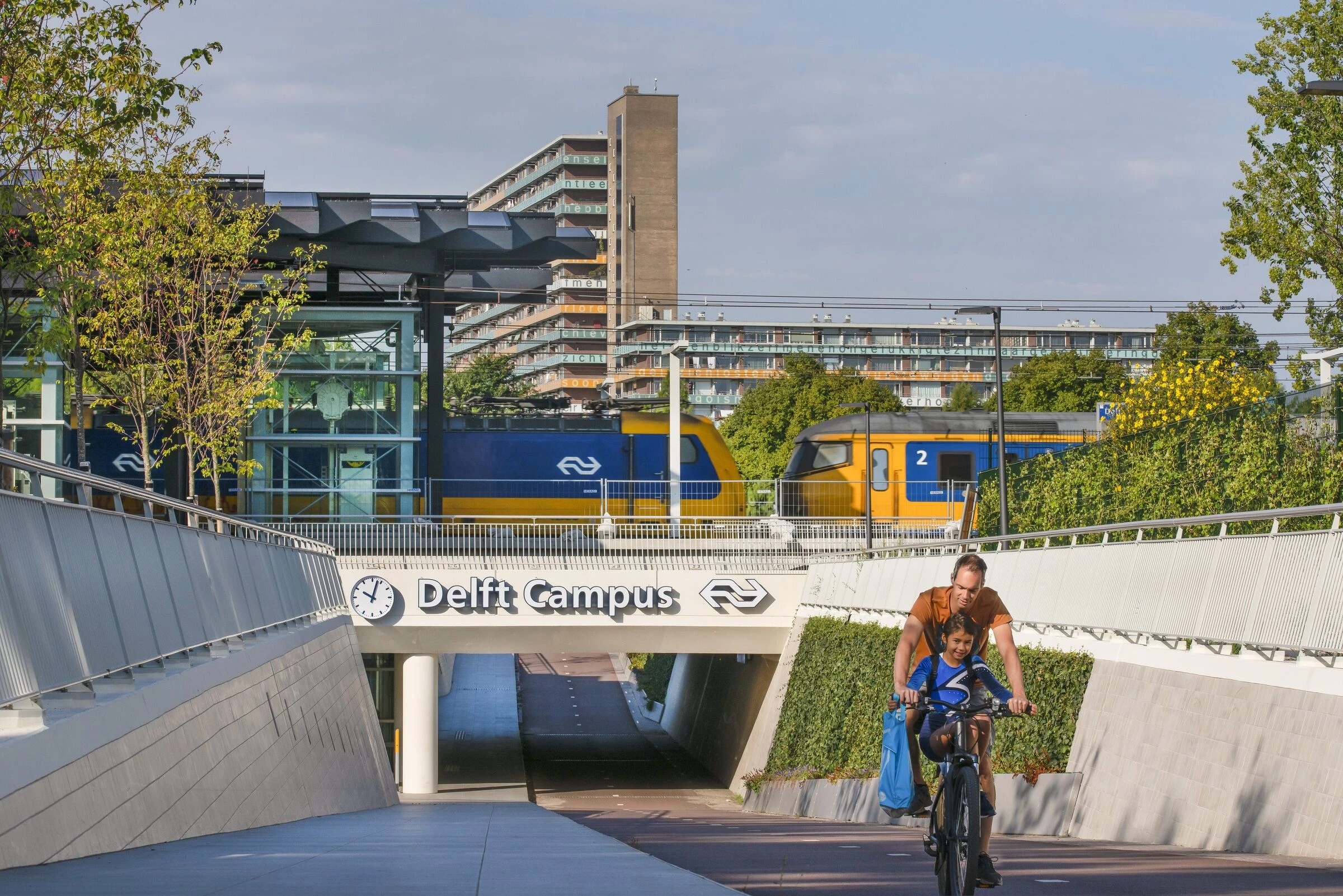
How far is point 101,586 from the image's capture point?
887cm

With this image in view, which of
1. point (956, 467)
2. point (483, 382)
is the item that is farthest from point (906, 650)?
point (483, 382)

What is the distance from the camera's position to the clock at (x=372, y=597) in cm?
3619

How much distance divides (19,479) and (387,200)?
30.8 m

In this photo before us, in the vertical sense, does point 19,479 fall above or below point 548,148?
below

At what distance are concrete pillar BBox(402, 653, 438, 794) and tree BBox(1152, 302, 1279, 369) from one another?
41.0 metres

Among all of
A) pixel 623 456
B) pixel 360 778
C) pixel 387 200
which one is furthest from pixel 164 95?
pixel 623 456

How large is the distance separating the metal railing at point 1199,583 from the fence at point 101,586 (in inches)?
337

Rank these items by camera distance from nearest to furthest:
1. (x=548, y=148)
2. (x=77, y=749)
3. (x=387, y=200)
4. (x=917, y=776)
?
(x=77, y=749)
(x=917, y=776)
(x=387, y=200)
(x=548, y=148)

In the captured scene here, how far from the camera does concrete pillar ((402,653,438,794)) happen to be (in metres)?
36.9

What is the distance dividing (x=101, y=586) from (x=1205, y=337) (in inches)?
2626

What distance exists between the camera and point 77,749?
7238mm

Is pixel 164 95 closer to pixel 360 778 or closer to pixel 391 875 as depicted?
pixel 360 778

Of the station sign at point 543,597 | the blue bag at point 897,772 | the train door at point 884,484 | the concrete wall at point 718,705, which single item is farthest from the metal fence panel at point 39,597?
the train door at point 884,484

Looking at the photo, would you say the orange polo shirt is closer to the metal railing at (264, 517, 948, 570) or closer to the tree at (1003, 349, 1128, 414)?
the metal railing at (264, 517, 948, 570)
